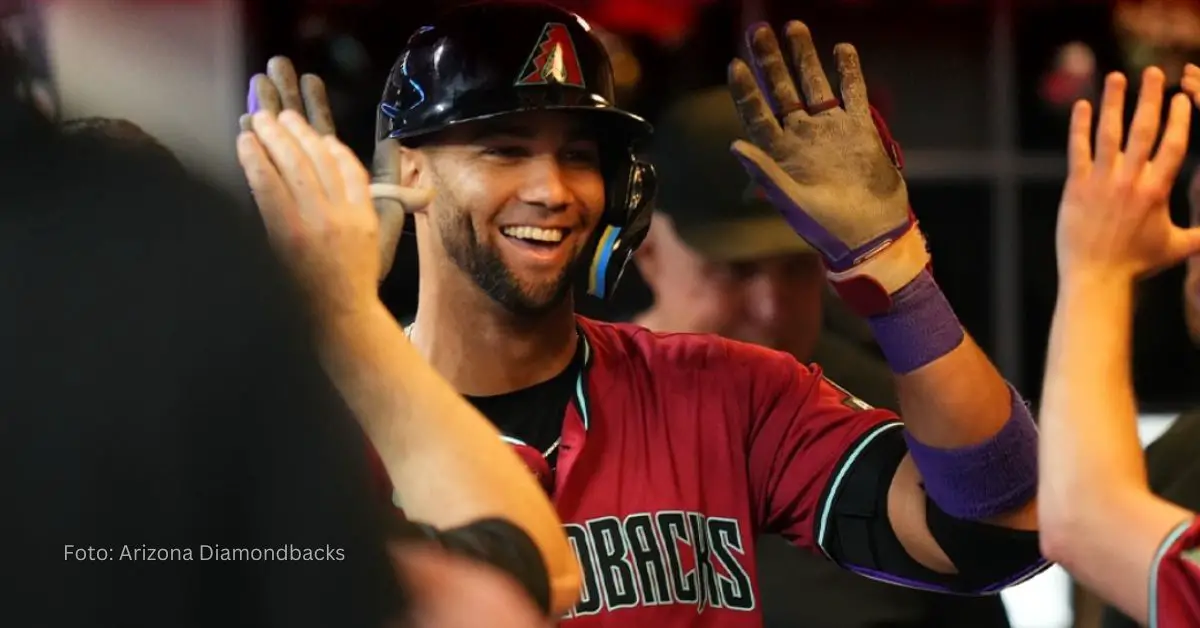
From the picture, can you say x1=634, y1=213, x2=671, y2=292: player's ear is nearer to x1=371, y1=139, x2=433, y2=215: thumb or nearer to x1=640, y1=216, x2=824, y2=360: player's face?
x1=640, y1=216, x2=824, y2=360: player's face

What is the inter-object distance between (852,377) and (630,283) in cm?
25

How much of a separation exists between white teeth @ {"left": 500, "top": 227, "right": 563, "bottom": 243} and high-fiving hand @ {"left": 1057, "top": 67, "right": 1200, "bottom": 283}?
43cm

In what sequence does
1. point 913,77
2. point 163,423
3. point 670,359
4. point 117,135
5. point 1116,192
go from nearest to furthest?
point 163,423
point 117,135
point 1116,192
point 670,359
point 913,77

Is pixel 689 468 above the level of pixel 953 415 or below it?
below

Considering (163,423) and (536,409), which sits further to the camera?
(536,409)

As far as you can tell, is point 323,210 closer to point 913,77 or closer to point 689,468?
point 689,468

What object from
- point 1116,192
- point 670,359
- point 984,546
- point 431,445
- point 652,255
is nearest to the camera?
point 431,445

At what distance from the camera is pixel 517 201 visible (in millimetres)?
1212

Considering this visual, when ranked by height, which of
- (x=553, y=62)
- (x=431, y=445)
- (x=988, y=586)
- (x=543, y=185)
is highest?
(x=553, y=62)

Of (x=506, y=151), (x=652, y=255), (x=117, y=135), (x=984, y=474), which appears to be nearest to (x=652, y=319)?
(x=652, y=255)

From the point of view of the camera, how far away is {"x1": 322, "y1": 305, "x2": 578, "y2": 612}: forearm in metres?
0.94

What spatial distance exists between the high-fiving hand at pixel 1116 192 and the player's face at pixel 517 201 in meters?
0.41

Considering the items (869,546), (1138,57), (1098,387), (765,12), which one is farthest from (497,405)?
(1138,57)

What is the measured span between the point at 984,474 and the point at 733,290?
37cm
